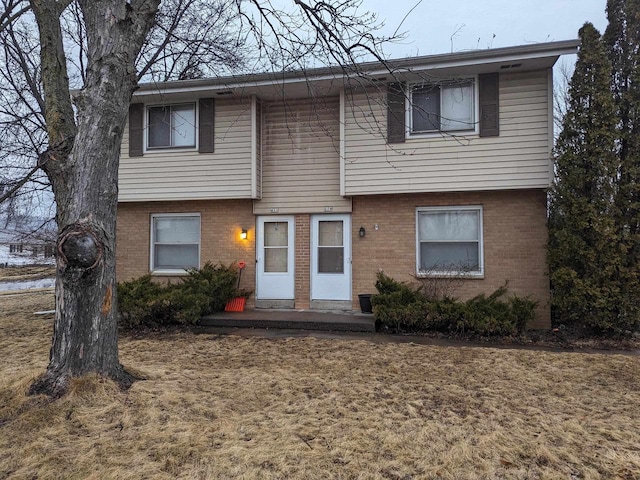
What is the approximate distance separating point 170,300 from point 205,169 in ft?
10.5

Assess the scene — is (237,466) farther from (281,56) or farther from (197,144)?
(197,144)

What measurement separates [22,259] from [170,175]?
1114 inches

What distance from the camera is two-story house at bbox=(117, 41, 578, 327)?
27.9 feet

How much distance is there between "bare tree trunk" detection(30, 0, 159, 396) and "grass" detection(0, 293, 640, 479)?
302 millimetres

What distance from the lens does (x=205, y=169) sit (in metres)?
9.98

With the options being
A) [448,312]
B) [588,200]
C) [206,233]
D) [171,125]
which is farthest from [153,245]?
[588,200]

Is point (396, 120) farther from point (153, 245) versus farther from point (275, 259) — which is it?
point (153, 245)

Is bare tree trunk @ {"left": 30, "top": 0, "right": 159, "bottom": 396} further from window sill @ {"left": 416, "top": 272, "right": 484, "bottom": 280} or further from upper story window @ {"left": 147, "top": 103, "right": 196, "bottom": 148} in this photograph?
window sill @ {"left": 416, "top": 272, "right": 484, "bottom": 280}

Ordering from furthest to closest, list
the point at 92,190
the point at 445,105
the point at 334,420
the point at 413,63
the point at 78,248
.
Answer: the point at 445,105
the point at 413,63
the point at 92,190
the point at 78,248
the point at 334,420

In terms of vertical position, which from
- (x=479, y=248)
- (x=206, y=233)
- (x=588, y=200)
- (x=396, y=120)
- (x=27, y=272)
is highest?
(x=396, y=120)

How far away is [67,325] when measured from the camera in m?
4.22

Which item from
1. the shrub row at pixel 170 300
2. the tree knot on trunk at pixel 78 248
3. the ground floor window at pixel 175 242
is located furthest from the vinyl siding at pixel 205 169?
the tree knot on trunk at pixel 78 248

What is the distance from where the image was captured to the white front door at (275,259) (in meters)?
10.1

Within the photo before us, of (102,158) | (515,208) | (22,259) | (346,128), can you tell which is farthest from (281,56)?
(22,259)
